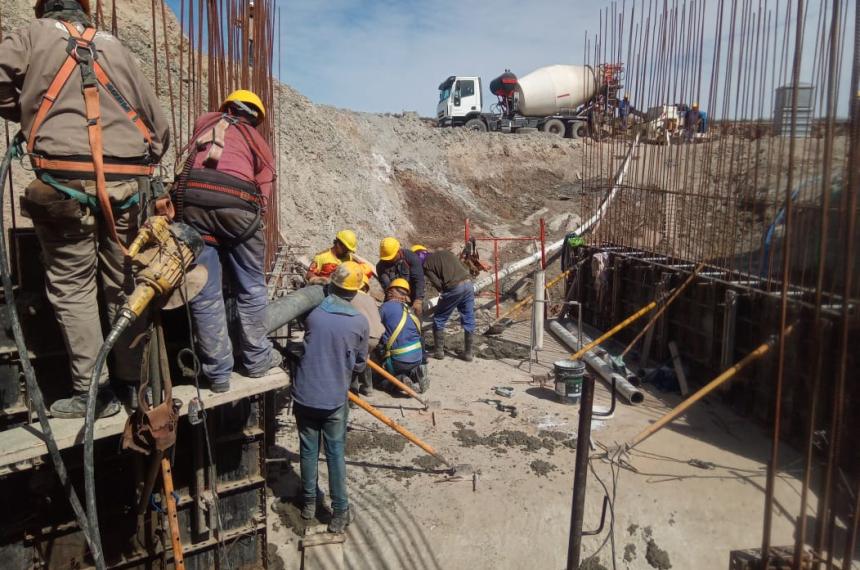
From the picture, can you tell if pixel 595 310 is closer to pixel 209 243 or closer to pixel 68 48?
pixel 209 243

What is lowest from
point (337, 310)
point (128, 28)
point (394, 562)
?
point (394, 562)

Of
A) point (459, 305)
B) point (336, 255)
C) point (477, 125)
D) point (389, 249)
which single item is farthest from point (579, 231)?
point (477, 125)

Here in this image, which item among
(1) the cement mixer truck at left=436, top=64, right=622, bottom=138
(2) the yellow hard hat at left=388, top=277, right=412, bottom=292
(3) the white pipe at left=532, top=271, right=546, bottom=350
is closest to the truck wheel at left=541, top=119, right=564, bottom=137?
(1) the cement mixer truck at left=436, top=64, right=622, bottom=138

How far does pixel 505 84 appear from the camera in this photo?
79.9 feet

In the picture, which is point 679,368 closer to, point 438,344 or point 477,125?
point 438,344

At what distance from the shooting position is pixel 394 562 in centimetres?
413

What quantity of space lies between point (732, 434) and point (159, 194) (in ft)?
18.7

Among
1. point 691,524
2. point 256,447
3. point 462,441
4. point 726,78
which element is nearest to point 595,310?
point 726,78

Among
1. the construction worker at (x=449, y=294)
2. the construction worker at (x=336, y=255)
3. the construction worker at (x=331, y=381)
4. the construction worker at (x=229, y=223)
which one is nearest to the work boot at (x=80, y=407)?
the construction worker at (x=229, y=223)

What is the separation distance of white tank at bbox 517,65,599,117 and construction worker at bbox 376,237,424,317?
18.1 meters

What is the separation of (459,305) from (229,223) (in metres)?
5.69

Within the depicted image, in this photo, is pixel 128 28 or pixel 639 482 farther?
pixel 128 28

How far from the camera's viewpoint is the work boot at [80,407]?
265cm

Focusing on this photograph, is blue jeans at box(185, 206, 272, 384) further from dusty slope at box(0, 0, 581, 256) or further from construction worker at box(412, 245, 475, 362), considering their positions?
dusty slope at box(0, 0, 581, 256)
